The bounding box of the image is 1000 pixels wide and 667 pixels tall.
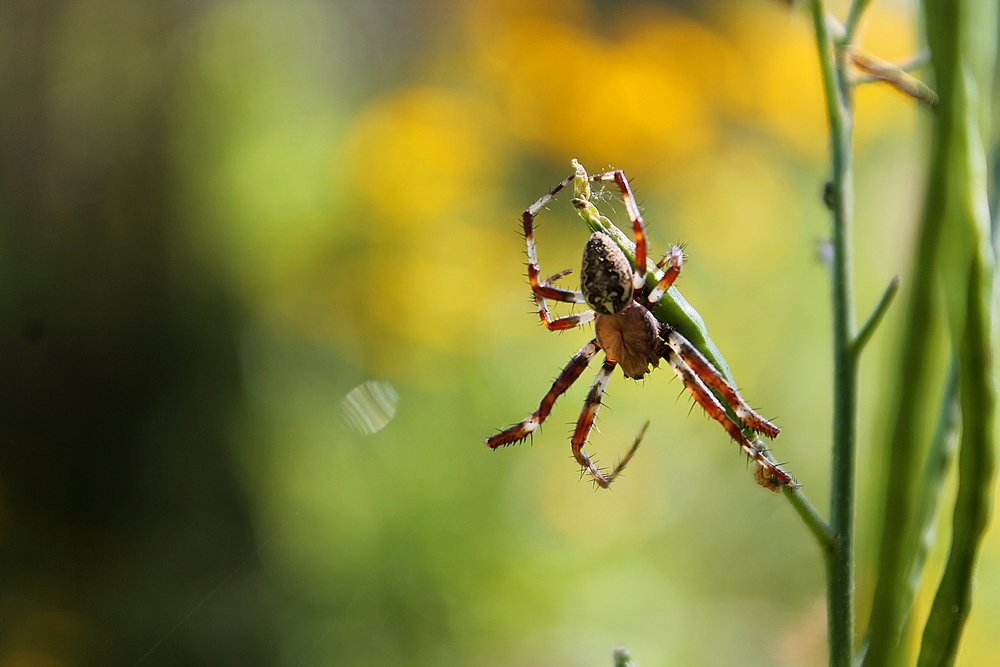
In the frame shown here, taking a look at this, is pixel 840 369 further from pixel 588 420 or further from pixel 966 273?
pixel 588 420

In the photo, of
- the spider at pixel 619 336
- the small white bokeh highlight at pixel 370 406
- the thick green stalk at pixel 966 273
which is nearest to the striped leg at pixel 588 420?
the spider at pixel 619 336

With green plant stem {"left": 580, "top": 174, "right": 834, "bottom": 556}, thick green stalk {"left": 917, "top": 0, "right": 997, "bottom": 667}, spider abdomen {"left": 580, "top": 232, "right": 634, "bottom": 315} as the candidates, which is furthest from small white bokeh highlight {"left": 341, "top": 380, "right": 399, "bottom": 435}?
thick green stalk {"left": 917, "top": 0, "right": 997, "bottom": 667}

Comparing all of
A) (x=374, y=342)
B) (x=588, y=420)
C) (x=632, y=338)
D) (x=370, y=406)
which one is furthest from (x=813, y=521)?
(x=374, y=342)

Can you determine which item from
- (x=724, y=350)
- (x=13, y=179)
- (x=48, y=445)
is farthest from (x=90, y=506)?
(x=724, y=350)

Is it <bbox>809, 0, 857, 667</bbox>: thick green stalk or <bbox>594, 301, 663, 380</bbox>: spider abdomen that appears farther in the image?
<bbox>594, 301, 663, 380</bbox>: spider abdomen

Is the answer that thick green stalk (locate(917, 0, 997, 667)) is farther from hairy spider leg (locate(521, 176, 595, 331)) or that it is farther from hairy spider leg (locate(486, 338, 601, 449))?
hairy spider leg (locate(486, 338, 601, 449))

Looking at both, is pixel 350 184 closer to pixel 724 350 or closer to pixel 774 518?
pixel 724 350
